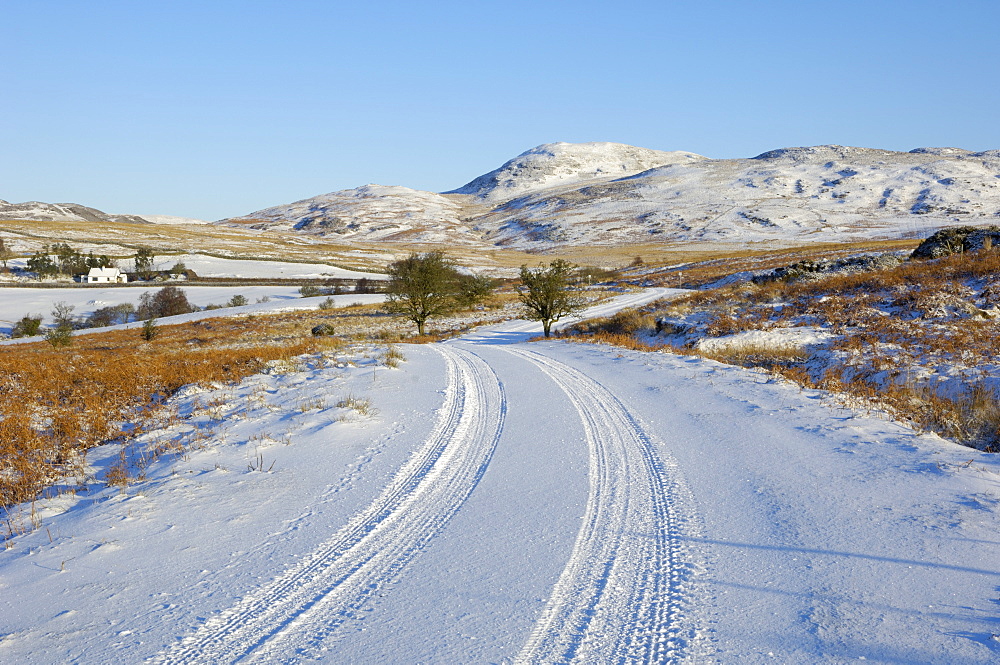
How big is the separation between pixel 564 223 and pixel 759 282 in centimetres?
15041

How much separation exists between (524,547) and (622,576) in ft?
3.16

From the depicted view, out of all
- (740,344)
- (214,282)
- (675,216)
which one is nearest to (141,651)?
(740,344)

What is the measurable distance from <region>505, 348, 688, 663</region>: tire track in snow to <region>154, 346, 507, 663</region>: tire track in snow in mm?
1438

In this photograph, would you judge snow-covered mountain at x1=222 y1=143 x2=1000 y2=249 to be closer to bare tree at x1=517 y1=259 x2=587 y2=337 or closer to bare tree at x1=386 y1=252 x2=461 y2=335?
bare tree at x1=386 y1=252 x2=461 y2=335

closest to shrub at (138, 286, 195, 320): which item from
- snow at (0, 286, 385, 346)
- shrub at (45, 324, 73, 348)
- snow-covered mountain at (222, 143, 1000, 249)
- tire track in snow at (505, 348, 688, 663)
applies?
snow at (0, 286, 385, 346)

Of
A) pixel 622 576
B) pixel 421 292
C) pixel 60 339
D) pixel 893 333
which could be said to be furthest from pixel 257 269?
pixel 622 576

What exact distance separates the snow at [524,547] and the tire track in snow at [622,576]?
23 millimetres

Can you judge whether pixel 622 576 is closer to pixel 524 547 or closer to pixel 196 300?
pixel 524 547

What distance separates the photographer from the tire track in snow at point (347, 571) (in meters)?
3.85

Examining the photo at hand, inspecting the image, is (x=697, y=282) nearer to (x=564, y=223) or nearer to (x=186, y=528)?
(x=186, y=528)

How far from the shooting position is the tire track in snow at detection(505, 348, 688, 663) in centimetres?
382

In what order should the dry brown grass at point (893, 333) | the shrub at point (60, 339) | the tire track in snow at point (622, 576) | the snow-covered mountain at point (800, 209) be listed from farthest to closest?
the snow-covered mountain at point (800, 209) < the shrub at point (60, 339) < the dry brown grass at point (893, 333) < the tire track in snow at point (622, 576)

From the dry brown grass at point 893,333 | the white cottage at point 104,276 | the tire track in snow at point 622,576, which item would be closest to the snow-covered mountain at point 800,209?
the white cottage at point 104,276

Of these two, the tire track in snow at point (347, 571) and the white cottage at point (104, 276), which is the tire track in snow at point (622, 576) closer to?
the tire track in snow at point (347, 571)
